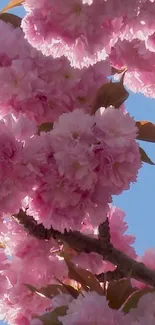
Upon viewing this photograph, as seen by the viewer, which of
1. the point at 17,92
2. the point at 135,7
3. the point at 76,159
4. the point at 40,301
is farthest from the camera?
the point at 40,301

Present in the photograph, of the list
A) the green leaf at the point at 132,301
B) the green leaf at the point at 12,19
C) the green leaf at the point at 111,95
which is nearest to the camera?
the green leaf at the point at 132,301

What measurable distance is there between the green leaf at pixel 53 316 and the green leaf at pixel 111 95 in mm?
543

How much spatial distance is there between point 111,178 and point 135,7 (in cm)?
39

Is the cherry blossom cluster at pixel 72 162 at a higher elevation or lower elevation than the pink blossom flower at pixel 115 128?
lower

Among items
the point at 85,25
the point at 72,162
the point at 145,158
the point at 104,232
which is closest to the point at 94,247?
the point at 104,232

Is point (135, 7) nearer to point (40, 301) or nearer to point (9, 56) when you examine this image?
point (9, 56)

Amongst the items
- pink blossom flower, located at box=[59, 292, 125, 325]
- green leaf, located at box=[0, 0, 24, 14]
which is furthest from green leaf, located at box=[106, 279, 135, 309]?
green leaf, located at box=[0, 0, 24, 14]

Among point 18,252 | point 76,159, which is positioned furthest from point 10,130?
point 18,252

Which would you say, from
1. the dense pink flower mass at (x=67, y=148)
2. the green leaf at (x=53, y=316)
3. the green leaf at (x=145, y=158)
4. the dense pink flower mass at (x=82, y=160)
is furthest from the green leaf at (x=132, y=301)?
the green leaf at (x=145, y=158)

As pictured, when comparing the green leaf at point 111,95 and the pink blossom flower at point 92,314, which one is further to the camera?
the green leaf at point 111,95

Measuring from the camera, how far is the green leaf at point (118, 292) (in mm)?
1767

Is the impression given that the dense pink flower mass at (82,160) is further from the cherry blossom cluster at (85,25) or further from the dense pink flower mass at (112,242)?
the dense pink flower mass at (112,242)

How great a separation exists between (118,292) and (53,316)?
0.17m

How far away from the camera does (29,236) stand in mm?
2232
